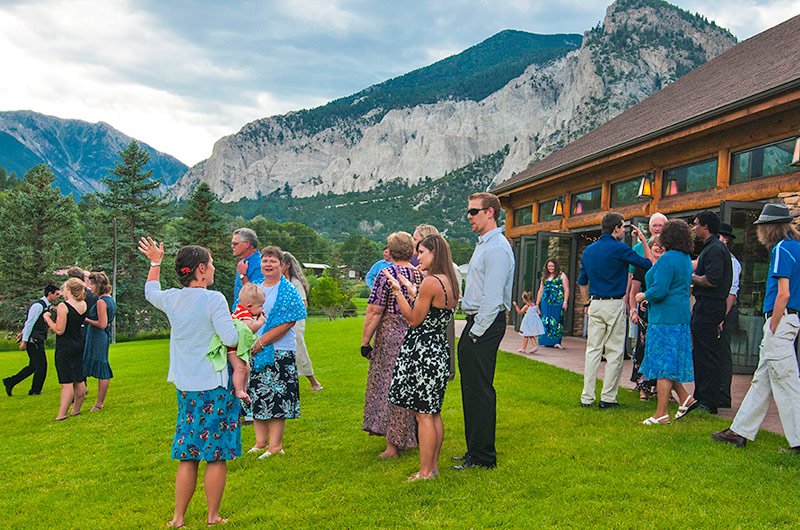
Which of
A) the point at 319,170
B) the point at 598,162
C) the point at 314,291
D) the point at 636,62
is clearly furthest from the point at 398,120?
the point at 598,162

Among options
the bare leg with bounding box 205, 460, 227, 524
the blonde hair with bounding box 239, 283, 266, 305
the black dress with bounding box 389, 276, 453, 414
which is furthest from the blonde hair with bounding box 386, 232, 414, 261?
the bare leg with bounding box 205, 460, 227, 524

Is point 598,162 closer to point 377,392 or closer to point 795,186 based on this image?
point 795,186

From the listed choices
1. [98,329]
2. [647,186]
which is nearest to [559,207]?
[647,186]

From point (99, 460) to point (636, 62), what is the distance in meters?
74.8

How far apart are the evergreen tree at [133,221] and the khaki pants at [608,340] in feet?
132

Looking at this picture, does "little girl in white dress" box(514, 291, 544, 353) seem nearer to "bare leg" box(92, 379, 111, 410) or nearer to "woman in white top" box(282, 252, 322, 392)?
"woman in white top" box(282, 252, 322, 392)

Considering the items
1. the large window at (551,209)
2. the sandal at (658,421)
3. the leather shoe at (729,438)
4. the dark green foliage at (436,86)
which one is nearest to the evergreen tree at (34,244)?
the large window at (551,209)

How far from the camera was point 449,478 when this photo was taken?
14.1 ft

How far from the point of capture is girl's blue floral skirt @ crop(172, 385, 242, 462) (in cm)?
358

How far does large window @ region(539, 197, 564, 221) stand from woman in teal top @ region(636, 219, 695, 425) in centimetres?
1023

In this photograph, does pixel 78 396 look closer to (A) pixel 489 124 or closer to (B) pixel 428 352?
(B) pixel 428 352

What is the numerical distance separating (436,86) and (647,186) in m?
155

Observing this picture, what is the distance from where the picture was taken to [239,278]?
6141 mm

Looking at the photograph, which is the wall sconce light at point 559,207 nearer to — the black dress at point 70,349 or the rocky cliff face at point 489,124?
the black dress at point 70,349
